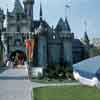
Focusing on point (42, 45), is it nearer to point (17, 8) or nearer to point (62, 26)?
point (17, 8)

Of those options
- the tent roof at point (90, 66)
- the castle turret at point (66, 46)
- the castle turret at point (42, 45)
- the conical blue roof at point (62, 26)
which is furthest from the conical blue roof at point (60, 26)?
the tent roof at point (90, 66)

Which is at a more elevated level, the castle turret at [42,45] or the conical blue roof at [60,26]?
the conical blue roof at [60,26]

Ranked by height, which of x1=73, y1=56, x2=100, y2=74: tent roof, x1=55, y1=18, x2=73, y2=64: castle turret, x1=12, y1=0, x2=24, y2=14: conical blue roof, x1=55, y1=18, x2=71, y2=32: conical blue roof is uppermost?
x1=12, y1=0, x2=24, y2=14: conical blue roof

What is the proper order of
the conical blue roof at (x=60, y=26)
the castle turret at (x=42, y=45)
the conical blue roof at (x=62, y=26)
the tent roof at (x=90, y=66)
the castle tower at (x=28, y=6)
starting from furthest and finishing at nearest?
the conical blue roof at (x=60, y=26) < the conical blue roof at (x=62, y=26) < the castle tower at (x=28, y=6) < the castle turret at (x=42, y=45) < the tent roof at (x=90, y=66)

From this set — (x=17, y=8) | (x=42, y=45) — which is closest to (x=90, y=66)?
(x=42, y=45)

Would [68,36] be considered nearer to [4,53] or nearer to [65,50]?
[65,50]

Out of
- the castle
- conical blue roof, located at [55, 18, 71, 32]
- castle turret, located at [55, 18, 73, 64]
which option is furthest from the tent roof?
conical blue roof, located at [55, 18, 71, 32]

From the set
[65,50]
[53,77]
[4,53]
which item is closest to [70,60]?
[65,50]

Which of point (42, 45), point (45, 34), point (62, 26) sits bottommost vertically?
point (42, 45)

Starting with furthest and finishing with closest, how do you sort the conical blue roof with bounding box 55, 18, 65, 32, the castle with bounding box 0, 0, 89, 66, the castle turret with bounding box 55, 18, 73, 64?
the conical blue roof with bounding box 55, 18, 65, 32 < the castle turret with bounding box 55, 18, 73, 64 < the castle with bounding box 0, 0, 89, 66

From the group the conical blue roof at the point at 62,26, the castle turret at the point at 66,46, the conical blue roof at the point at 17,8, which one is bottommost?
the castle turret at the point at 66,46

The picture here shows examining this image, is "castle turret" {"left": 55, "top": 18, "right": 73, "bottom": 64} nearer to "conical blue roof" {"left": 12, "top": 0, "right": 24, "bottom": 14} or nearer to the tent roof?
"conical blue roof" {"left": 12, "top": 0, "right": 24, "bottom": 14}

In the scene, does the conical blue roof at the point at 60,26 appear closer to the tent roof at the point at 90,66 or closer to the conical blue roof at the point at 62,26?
the conical blue roof at the point at 62,26

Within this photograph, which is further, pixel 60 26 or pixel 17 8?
pixel 60 26
